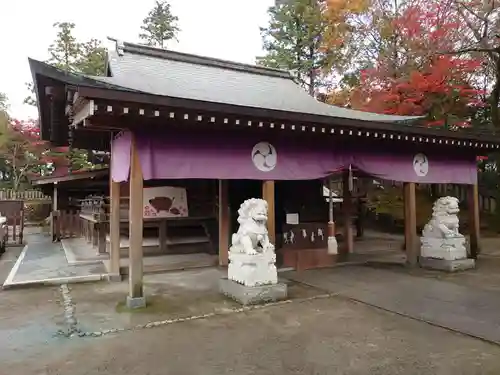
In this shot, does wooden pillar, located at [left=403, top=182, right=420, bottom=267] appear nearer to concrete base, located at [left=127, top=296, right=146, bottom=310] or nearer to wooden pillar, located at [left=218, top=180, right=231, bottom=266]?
wooden pillar, located at [left=218, top=180, right=231, bottom=266]

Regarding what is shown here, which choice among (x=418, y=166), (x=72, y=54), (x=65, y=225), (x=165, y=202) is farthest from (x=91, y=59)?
(x=418, y=166)

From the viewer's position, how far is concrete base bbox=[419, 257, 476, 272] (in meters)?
7.48

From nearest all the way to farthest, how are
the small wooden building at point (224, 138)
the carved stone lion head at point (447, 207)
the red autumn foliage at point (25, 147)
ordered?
the small wooden building at point (224, 138), the carved stone lion head at point (447, 207), the red autumn foliage at point (25, 147)

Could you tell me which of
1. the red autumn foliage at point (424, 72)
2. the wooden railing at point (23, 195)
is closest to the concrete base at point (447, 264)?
the red autumn foliage at point (424, 72)

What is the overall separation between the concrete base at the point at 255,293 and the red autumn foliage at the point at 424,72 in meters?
9.91

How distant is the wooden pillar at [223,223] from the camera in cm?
838

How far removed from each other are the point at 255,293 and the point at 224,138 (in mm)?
2404

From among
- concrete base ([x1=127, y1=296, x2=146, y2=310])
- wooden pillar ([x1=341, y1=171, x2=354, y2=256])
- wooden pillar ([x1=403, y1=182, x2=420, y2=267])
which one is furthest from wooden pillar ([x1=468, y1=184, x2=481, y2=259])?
concrete base ([x1=127, y1=296, x2=146, y2=310])

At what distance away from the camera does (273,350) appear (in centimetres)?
376

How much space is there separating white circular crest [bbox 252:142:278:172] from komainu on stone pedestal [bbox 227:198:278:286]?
917 mm

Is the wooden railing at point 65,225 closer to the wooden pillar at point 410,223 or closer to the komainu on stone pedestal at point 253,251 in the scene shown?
the komainu on stone pedestal at point 253,251

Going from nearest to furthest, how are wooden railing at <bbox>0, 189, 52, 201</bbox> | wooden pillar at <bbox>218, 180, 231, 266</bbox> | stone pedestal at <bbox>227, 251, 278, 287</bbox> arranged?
1. stone pedestal at <bbox>227, 251, 278, 287</bbox>
2. wooden pillar at <bbox>218, 180, 231, 266</bbox>
3. wooden railing at <bbox>0, 189, 52, 201</bbox>

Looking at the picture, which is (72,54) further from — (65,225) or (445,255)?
(445,255)

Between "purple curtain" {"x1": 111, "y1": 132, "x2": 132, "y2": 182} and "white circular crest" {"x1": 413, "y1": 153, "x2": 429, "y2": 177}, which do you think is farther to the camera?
"white circular crest" {"x1": 413, "y1": 153, "x2": 429, "y2": 177}
